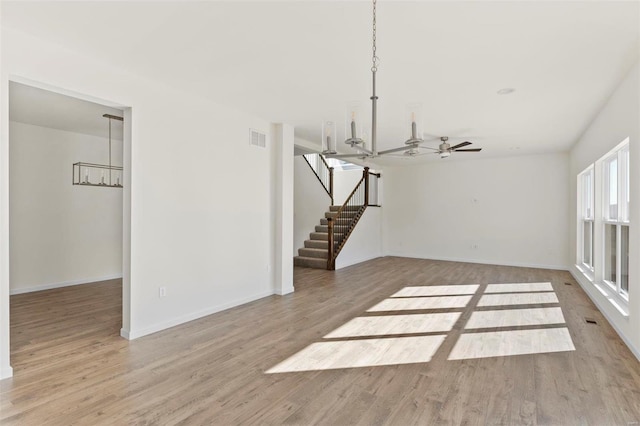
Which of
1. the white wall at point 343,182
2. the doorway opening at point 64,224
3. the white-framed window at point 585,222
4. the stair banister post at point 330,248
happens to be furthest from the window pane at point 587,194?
the doorway opening at point 64,224

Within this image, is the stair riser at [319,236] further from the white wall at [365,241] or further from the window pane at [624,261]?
the window pane at [624,261]

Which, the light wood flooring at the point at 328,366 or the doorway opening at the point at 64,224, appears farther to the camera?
the doorway opening at the point at 64,224

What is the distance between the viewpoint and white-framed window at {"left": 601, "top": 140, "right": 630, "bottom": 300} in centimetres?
391

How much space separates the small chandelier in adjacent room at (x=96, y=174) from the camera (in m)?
6.06

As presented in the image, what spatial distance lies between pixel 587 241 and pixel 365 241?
4.80 meters

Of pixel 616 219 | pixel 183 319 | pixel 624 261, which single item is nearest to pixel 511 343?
pixel 624 261

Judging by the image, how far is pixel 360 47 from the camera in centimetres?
284

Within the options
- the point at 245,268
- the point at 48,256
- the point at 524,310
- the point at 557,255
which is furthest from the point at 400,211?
the point at 48,256

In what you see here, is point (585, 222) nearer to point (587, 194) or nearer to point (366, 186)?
point (587, 194)

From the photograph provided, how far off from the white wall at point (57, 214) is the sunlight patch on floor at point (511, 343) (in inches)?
253

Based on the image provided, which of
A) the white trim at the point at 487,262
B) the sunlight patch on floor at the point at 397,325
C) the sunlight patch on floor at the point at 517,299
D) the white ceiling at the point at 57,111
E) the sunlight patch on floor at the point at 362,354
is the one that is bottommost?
the sunlight patch on floor at the point at 362,354

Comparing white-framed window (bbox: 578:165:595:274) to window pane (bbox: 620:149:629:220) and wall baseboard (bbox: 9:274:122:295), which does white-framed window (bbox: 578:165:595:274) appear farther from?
wall baseboard (bbox: 9:274:122:295)

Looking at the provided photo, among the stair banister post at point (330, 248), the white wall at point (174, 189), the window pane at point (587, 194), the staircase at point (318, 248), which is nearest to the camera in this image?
the white wall at point (174, 189)

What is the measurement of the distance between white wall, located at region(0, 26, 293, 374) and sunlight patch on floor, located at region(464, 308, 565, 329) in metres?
3.10
